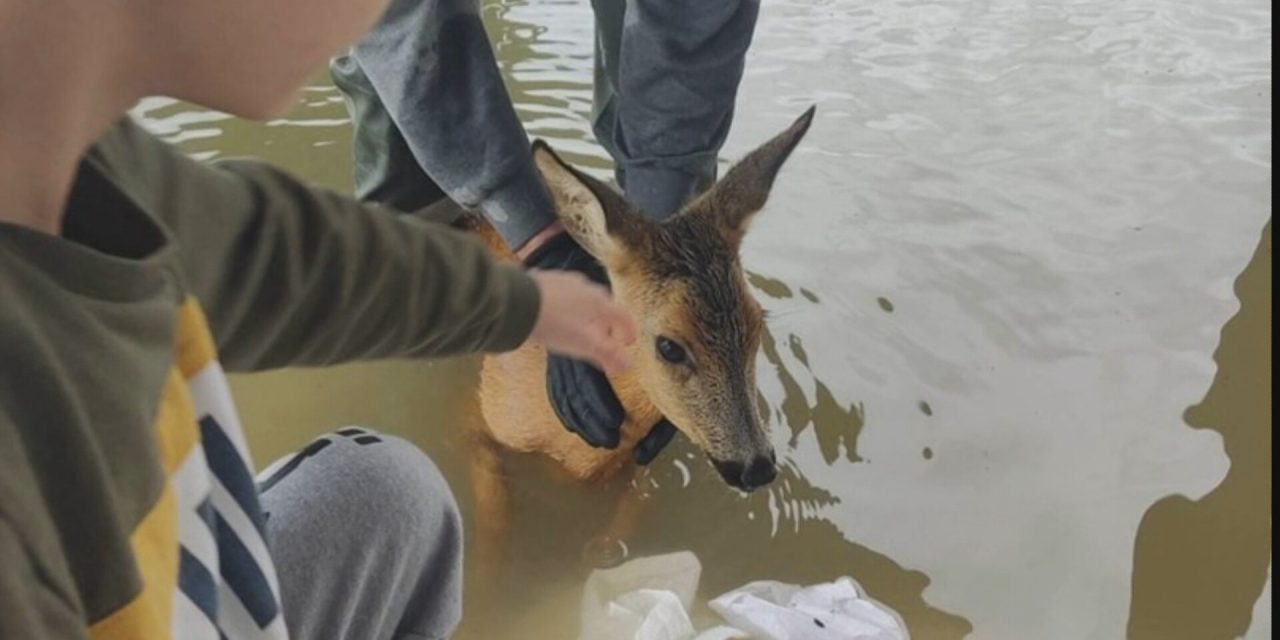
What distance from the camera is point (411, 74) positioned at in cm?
157

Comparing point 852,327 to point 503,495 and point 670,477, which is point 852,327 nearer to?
point 670,477

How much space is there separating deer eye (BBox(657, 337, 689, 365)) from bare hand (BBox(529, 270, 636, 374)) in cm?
46

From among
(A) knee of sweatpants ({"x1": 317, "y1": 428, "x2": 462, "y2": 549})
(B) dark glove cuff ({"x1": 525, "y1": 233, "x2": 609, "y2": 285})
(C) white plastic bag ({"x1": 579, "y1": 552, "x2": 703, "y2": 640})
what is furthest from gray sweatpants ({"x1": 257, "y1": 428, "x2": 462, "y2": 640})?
(B) dark glove cuff ({"x1": 525, "y1": 233, "x2": 609, "y2": 285})

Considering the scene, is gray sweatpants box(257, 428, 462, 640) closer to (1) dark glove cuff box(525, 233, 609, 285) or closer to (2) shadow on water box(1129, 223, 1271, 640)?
(1) dark glove cuff box(525, 233, 609, 285)

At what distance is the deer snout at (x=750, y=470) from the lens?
1443 millimetres

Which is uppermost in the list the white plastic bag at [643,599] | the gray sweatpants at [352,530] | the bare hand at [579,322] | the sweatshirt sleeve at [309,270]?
the sweatshirt sleeve at [309,270]

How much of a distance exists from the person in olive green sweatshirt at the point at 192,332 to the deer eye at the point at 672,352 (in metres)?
0.49

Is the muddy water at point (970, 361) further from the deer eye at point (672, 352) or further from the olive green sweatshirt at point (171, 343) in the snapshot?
the olive green sweatshirt at point (171, 343)

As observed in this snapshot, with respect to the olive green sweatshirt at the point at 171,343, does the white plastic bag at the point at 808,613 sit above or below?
below

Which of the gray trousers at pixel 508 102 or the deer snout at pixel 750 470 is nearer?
the deer snout at pixel 750 470

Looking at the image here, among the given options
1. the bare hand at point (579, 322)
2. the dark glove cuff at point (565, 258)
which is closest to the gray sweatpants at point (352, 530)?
the bare hand at point (579, 322)

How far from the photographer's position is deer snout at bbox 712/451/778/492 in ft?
4.74

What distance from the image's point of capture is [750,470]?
4.74 ft

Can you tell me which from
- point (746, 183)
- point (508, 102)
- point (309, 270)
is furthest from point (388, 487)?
point (508, 102)
